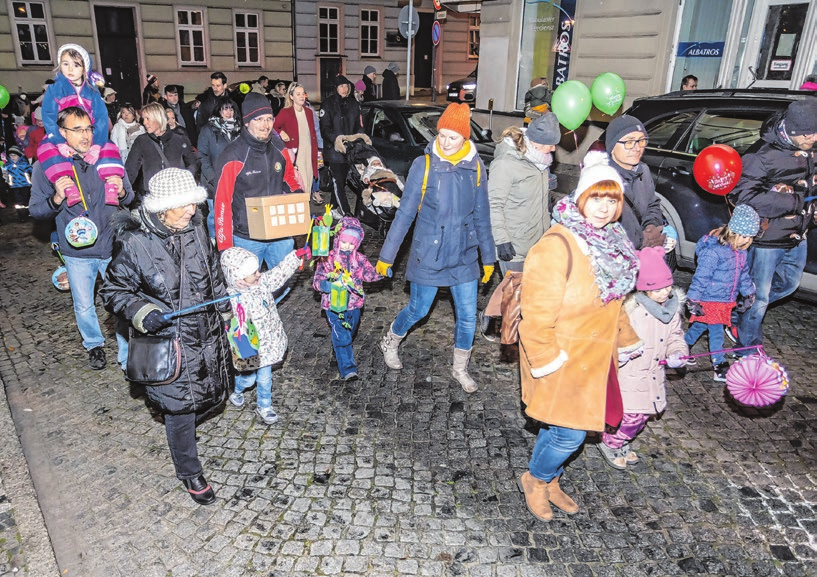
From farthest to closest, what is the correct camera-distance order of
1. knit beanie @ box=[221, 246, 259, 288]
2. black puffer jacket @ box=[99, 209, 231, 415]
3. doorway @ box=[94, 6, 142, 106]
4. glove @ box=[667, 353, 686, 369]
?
1. doorway @ box=[94, 6, 142, 106]
2. knit beanie @ box=[221, 246, 259, 288]
3. glove @ box=[667, 353, 686, 369]
4. black puffer jacket @ box=[99, 209, 231, 415]

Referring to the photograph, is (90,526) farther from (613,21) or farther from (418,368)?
(613,21)

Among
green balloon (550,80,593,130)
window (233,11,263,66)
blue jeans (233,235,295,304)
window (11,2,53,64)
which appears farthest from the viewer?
window (233,11,263,66)

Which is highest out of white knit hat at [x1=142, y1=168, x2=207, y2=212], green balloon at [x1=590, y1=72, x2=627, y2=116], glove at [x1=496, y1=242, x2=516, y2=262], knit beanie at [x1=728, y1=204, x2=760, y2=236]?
green balloon at [x1=590, y1=72, x2=627, y2=116]

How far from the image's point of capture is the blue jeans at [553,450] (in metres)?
3.42

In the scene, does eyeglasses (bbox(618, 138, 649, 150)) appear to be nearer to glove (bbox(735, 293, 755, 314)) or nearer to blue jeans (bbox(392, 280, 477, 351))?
blue jeans (bbox(392, 280, 477, 351))

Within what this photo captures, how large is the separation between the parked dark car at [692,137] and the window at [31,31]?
20568mm

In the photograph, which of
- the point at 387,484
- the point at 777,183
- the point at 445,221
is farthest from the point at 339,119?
the point at 387,484

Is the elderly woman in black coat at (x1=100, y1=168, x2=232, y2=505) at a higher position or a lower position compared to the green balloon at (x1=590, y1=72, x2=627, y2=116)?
lower

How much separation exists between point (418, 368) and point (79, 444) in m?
2.70

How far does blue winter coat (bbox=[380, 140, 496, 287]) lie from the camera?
458 centimetres

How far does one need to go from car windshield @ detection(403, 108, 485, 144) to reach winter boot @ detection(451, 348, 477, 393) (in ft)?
17.4

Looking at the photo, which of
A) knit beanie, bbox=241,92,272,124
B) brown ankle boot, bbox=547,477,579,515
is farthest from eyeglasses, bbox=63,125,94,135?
brown ankle boot, bbox=547,477,579,515

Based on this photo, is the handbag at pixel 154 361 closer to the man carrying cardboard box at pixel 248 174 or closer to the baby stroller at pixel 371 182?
the man carrying cardboard box at pixel 248 174

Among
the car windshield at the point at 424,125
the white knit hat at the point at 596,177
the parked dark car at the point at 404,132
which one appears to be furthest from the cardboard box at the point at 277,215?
the car windshield at the point at 424,125
